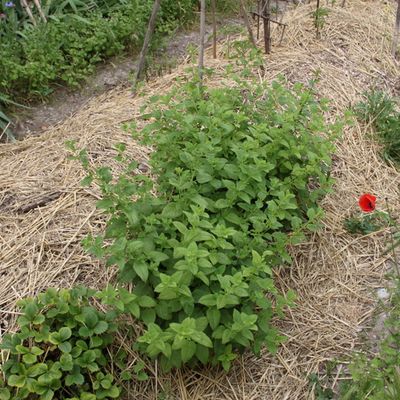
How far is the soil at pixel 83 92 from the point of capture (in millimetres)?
3871

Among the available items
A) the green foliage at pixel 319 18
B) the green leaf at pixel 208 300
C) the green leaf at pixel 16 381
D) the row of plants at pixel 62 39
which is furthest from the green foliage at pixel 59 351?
the green foliage at pixel 319 18

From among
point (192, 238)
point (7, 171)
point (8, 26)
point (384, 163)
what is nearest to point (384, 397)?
point (192, 238)

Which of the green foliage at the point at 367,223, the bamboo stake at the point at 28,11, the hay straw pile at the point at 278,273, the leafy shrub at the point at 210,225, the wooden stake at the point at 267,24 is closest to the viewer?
the leafy shrub at the point at 210,225

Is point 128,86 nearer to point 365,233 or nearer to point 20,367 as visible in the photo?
point 365,233

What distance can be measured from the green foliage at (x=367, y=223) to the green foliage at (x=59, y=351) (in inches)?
55.6

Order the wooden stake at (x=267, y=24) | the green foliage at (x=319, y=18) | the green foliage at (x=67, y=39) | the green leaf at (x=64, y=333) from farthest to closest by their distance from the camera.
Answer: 1. the green foliage at (x=319, y=18)
2. the green foliage at (x=67, y=39)
3. the wooden stake at (x=267, y=24)
4. the green leaf at (x=64, y=333)

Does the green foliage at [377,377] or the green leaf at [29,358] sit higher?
the green leaf at [29,358]

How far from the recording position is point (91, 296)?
7.80 ft

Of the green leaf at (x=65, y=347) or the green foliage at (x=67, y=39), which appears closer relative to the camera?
the green leaf at (x=65, y=347)

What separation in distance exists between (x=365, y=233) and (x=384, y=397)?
1221 mm

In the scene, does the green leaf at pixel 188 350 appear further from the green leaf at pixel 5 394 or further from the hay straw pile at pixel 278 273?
the green leaf at pixel 5 394

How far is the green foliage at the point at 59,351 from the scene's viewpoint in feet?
6.84

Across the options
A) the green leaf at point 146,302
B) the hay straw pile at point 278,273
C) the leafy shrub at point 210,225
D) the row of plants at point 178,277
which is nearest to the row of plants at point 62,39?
the hay straw pile at point 278,273

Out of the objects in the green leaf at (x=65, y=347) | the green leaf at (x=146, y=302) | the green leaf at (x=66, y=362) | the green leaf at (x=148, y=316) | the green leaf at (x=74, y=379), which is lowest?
the green leaf at (x=74, y=379)
